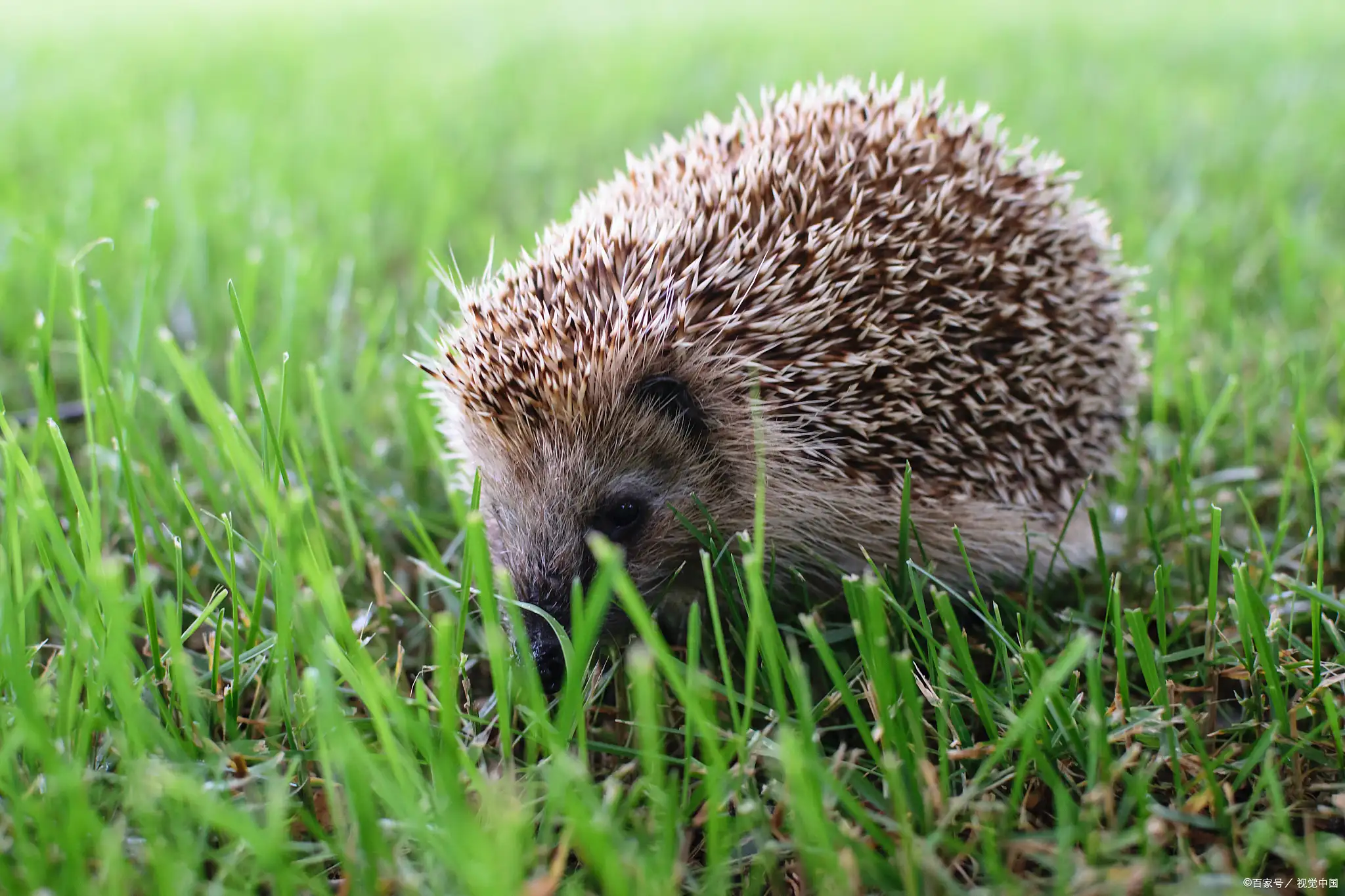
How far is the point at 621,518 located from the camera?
6.73 ft

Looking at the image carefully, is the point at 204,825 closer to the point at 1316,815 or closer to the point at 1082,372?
the point at 1316,815

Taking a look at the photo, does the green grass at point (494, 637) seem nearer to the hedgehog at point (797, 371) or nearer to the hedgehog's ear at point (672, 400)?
the hedgehog at point (797, 371)

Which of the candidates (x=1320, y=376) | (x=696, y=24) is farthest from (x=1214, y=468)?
(x=696, y=24)

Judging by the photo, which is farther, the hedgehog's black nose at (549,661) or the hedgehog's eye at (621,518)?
the hedgehog's eye at (621,518)

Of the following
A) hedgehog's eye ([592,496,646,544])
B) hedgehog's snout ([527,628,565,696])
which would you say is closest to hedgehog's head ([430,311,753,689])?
hedgehog's eye ([592,496,646,544])

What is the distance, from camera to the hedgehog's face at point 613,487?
1975 millimetres

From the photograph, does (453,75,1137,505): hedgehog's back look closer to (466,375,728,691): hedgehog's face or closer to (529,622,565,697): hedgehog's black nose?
(466,375,728,691): hedgehog's face

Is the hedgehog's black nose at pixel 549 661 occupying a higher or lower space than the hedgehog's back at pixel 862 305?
lower

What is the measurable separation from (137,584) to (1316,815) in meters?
1.86

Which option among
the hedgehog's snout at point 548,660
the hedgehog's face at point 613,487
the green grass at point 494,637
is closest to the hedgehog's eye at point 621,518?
the hedgehog's face at point 613,487

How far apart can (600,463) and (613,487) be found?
55 mm

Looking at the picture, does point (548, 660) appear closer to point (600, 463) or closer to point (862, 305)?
point (600, 463)

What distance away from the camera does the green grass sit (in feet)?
4.29

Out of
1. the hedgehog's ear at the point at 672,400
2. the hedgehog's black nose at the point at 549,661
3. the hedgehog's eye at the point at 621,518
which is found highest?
the hedgehog's ear at the point at 672,400
